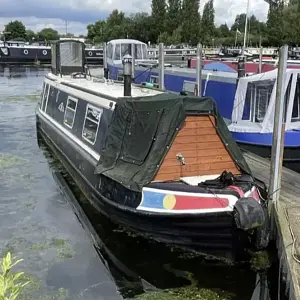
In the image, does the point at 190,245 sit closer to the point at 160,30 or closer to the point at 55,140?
the point at 55,140

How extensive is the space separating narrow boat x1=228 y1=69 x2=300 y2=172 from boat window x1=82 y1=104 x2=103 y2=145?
3555 mm

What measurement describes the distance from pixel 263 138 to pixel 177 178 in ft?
14.6

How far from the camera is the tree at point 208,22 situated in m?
64.5

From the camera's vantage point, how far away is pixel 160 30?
66438 millimetres

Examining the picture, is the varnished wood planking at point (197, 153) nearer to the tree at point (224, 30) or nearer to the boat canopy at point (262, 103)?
the boat canopy at point (262, 103)

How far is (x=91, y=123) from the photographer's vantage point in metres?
9.38

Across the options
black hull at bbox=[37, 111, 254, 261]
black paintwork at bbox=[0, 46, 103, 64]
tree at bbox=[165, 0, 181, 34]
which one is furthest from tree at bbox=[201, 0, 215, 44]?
black hull at bbox=[37, 111, 254, 261]

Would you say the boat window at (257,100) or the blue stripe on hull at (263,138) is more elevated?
the boat window at (257,100)

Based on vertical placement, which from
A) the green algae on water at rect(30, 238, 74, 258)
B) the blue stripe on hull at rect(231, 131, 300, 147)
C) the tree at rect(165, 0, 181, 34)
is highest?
the tree at rect(165, 0, 181, 34)

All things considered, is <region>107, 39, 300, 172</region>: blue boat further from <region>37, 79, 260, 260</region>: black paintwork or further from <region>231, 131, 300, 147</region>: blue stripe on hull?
<region>37, 79, 260, 260</region>: black paintwork

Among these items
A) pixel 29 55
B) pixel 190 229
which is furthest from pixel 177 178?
pixel 29 55

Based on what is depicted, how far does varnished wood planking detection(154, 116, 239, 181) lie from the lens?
6.76 metres

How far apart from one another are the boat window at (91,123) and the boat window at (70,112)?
3.77ft

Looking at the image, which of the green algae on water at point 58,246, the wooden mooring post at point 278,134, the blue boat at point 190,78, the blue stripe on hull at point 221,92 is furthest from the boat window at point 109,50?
the wooden mooring post at point 278,134
